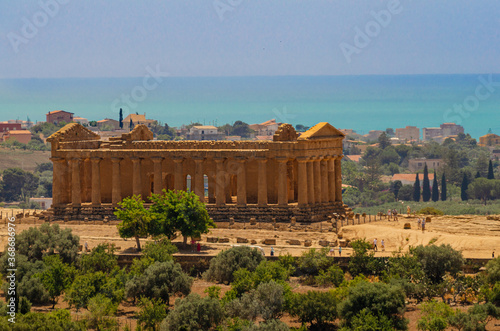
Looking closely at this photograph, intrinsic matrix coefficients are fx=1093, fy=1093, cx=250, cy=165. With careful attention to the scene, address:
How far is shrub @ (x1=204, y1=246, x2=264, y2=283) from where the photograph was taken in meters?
77.5

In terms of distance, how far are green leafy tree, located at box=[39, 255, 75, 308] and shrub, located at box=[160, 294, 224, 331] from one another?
11403 mm

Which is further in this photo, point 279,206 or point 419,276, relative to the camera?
point 279,206

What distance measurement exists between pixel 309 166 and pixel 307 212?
13.3ft

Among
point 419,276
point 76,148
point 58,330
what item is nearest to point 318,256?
point 419,276

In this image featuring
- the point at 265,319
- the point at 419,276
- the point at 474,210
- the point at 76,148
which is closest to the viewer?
the point at 265,319

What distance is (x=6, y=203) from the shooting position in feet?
618

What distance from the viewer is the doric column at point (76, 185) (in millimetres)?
98125

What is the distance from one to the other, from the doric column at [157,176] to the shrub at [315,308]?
29.7 metres

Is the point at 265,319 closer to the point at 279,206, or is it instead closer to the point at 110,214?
the point at 279,206

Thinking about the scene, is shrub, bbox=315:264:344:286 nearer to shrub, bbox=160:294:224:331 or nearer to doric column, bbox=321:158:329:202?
shrub, bbox=160:294:224:331

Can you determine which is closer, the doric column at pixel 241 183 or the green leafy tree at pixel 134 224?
the green leafy tree at pixel 134 224

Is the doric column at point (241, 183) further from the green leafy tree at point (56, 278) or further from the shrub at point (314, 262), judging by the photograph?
the green leafy tree at point (56, 278)

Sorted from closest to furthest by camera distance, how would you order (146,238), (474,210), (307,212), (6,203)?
(146,238) → (307,212) → (474,210) → (6,203)

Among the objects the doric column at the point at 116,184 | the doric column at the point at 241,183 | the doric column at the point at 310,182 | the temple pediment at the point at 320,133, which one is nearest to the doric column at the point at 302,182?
the doric column at the point at 310,182
